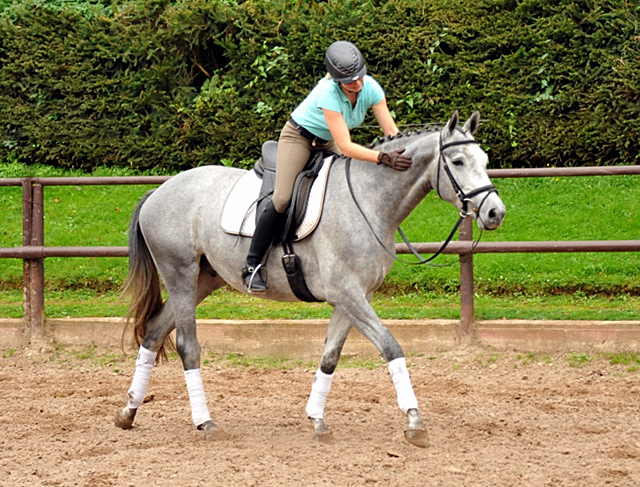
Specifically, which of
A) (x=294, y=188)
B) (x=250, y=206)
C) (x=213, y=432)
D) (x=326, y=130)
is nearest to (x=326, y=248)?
(x=294, y=188)

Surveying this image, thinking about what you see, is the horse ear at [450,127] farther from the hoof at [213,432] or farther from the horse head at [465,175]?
the hoof at [213,432]

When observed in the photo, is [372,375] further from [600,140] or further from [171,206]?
[600,140]

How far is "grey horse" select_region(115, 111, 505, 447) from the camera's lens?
4.80 m

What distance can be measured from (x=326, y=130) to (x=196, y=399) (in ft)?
6.43

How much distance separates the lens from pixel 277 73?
37.5 feet

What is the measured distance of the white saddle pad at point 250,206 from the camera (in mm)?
5203

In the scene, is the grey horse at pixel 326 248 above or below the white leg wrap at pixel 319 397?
above

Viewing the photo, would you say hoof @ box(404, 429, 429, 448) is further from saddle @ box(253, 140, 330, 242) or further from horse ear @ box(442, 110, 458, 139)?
horse ear @ box(442, 110, 458, 139)

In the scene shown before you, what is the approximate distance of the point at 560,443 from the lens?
5.05m

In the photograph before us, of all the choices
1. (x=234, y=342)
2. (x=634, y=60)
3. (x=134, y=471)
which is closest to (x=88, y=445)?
(x=134, y=471)

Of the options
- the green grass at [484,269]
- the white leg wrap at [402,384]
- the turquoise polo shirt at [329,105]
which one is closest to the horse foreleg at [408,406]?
the white leg wrap at [402,384]

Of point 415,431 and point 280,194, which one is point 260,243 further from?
point 415,431

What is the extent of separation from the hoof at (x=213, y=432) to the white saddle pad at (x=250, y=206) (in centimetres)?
126

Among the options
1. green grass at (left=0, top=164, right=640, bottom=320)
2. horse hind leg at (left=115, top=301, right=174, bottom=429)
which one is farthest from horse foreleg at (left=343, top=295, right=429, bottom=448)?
green grass at (left=0, top=164, right=640, bottom=320)
